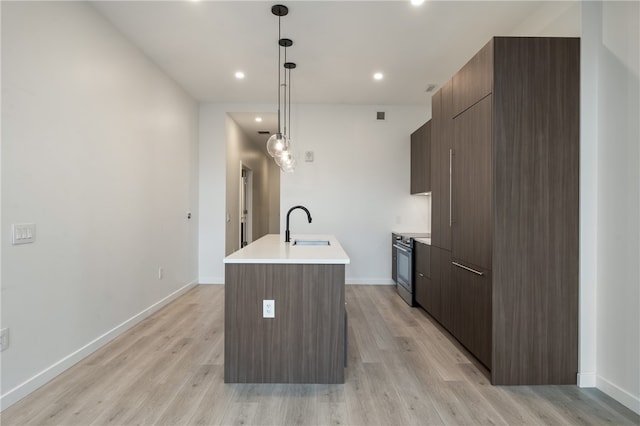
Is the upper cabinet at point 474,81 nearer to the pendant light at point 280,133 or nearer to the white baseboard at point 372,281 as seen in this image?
the pendant light at point 280,133

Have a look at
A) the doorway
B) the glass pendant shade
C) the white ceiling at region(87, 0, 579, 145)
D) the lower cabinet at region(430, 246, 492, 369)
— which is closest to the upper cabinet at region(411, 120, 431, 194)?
the white ceiling at region(87, 0, 579, 145)

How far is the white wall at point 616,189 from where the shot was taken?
1925 mm

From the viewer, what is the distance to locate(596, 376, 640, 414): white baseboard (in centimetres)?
190

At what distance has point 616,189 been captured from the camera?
2035mm

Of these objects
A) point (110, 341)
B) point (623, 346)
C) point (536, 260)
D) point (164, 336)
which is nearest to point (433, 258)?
point (536, 260)

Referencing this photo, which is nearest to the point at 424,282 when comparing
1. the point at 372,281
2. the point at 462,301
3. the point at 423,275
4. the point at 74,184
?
the point at 423,275

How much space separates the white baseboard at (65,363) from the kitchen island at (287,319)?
1191mm

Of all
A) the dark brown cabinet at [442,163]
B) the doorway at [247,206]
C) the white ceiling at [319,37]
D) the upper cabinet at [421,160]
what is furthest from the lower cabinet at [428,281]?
the doorway at [247,206]

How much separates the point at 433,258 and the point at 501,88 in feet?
5.72

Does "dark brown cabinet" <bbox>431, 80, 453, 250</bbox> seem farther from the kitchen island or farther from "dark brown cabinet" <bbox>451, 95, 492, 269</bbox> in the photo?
the kitchen island

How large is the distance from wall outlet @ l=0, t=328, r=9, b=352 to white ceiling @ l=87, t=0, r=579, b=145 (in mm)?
2439

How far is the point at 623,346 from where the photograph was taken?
6.52 feet

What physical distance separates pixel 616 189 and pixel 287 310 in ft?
7.07

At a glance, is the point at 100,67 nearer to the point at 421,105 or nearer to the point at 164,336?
the point at 164,336
